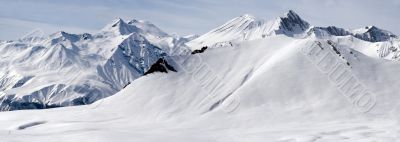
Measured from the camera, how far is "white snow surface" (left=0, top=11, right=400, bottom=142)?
76562 millimetres

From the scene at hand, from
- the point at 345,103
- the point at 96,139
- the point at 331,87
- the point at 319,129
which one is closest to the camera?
the point at 96,139

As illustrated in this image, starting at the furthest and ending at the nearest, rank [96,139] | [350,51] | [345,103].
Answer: [350,51] → [345,103] → [96,139]

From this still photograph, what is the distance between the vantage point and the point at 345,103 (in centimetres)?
9000

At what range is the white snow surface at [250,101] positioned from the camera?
76.6 meters

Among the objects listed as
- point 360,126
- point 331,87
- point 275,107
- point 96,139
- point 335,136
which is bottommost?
point 96,139

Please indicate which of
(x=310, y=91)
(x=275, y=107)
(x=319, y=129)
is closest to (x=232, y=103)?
(x=275, y=107)

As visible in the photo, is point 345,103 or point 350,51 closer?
point 345,103

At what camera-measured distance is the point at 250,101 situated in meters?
94.3

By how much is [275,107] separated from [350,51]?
24911mm

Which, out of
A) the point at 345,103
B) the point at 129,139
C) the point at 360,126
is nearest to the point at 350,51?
the point at 345,103

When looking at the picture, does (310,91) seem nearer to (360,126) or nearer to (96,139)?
(360,126)

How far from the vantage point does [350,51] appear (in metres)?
107

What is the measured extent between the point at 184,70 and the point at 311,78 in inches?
1000

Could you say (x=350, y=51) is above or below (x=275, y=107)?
above
